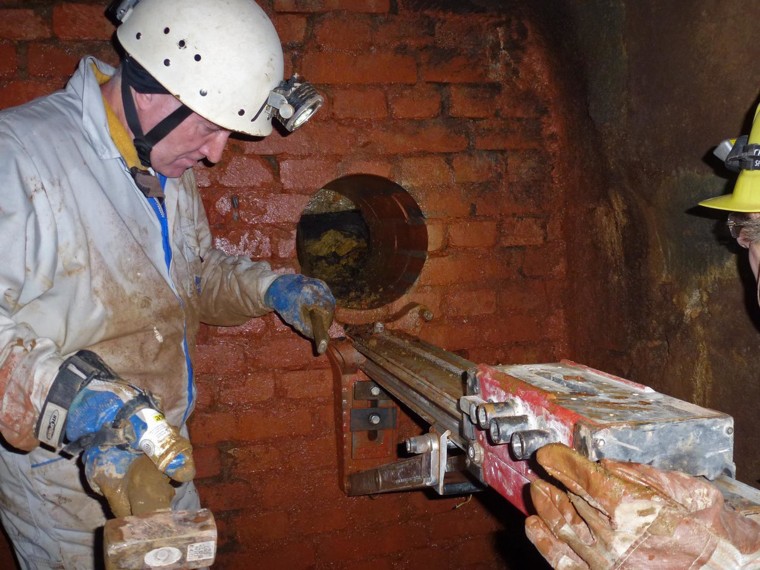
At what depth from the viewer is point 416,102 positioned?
2463 millimetres

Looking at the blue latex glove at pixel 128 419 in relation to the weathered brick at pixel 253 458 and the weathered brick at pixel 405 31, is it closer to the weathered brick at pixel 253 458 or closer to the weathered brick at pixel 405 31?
the weathered brick at pixel 253 458

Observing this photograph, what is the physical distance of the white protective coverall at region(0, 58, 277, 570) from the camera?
1.37m

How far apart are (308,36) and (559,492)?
1.97m

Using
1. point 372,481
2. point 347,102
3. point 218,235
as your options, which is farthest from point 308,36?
point 372,481

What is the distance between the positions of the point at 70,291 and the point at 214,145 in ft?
1.95

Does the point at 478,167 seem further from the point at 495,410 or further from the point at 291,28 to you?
the point at 495,410

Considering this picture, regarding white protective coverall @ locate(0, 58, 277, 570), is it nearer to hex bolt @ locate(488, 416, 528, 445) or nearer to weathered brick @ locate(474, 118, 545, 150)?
hex bolt @ locate(488, 416, 528, 445)

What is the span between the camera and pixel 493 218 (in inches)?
103

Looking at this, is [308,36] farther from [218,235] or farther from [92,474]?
[92,474]

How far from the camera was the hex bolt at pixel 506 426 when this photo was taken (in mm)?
1029

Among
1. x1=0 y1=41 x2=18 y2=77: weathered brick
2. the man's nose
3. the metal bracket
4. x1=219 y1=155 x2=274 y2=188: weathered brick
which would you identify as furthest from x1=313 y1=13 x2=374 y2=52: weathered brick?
the metal bracket

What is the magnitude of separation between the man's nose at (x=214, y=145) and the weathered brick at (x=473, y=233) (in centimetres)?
107

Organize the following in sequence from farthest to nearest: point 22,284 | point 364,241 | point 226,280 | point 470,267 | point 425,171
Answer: point 364,241
point 470,267
point 425,171
point 226,280
point 22,284

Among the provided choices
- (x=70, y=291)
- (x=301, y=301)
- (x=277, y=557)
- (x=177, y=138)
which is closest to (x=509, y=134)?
(x=301, y=301)
